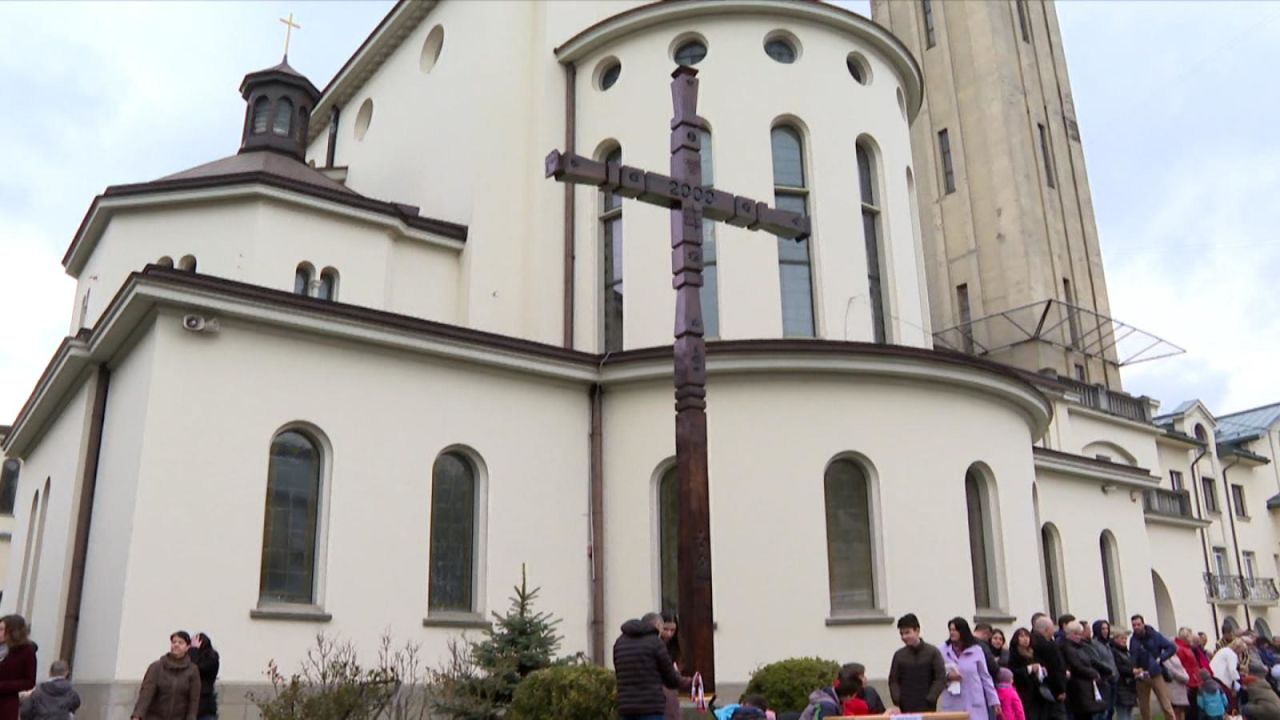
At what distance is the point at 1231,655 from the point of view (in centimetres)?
1428

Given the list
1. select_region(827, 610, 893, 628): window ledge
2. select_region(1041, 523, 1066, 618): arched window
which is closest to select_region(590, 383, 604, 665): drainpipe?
select_region(827, 610, 893, 628): window ledge

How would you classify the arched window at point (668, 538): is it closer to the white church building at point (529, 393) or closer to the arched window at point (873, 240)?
the white church building at point (529, 393)

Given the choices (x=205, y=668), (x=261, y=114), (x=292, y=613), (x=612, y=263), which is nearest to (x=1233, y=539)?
(x=612, y=263)

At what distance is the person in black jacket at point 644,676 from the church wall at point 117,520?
22.2 ft

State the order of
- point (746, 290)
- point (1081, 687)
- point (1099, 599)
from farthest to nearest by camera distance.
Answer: point (1099, 599), point (746, 290), point (1081, 687)

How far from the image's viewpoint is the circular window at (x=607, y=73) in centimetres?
2055

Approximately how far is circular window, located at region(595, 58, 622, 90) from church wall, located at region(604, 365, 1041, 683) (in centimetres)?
664

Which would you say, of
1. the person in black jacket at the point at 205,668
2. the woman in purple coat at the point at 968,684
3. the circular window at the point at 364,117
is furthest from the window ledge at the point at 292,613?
the circular window at the point at 364,117

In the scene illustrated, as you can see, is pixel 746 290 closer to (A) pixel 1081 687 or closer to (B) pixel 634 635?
(A) pixel 1081 687

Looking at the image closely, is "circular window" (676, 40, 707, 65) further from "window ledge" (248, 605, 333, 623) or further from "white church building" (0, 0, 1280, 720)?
"window ledge" (248, 605, 333, 623)

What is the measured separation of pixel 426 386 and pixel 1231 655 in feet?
36.3

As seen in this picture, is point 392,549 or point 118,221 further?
point 118,221

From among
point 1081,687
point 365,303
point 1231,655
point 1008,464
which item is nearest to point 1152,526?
point 1008,464

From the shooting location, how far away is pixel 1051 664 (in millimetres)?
11992
